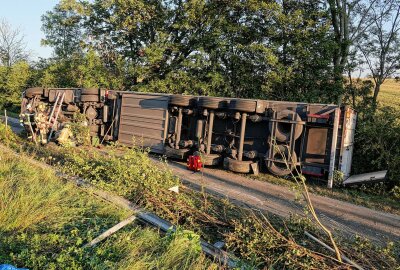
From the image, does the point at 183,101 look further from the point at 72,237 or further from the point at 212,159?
the point at 72,237

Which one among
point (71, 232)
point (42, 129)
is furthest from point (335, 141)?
point (42, 129)

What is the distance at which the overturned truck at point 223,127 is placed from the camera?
30.7ft

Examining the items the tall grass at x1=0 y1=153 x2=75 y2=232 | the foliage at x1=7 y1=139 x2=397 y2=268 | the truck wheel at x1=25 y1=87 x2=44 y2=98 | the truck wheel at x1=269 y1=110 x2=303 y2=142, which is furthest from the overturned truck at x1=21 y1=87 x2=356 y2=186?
the tall grass at x1=0 y1=153 x2=75 y2=232

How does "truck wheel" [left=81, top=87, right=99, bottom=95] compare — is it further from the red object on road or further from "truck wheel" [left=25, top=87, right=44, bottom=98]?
the red object on road

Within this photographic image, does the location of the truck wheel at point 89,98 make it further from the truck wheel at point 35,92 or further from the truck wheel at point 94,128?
the truck wheel at point 35,92

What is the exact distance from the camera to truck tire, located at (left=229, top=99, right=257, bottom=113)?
9953 millimetres

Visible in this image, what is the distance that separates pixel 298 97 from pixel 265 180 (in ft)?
25.4

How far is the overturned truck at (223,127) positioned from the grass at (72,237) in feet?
13.5

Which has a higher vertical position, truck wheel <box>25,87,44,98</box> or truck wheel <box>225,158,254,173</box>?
truck wheel <box>25,87,44,98</box>

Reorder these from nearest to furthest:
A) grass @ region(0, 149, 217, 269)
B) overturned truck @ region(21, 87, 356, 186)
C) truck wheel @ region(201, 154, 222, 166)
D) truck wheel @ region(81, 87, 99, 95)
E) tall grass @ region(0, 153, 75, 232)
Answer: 1. grass @ region(0, 149, 217, 269)
2. tall grass @ region(0, 153, 75, 232)
3. overturned truck @ region(21, 87, 356, 186)
4. truck wheel @ region(201, 154, 222, 166)
5. truck wheel @ region(81, 87, 99, 95)

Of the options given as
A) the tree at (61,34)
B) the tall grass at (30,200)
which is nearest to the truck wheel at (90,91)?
the tall grass at (30,200)

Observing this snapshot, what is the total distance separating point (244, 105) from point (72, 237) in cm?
691

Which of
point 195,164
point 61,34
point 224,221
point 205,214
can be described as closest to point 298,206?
point 224,221

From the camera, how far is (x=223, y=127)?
11023 mm
